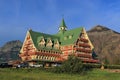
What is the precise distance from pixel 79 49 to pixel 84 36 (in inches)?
251

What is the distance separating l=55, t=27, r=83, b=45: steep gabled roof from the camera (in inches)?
4330

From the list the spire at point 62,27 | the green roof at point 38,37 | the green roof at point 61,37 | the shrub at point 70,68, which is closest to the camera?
the shrub at point 70,68

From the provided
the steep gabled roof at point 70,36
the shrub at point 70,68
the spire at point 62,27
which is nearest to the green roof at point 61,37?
the steep gabled roof at point 70,36

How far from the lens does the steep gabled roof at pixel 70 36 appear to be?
361 ft

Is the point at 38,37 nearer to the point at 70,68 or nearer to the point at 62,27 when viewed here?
the point at 62,27

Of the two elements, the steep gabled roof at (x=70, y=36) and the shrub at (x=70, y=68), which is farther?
the steep gabled roof at (x=70, y=36)

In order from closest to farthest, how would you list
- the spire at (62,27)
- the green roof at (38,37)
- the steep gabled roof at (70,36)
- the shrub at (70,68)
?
the shrub at (70,68) → the green roof at (38,37) → the steep gabled roof at (70,36) → the spire at (62,27)

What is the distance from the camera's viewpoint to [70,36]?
112750 millimetres

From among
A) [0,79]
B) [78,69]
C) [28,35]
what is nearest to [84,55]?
[28,35]

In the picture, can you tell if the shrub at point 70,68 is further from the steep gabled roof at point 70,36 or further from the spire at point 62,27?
the spire at point 62,27

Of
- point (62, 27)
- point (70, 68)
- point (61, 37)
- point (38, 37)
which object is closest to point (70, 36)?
point (61, 37)

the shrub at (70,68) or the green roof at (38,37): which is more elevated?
the green roof at (38,37)

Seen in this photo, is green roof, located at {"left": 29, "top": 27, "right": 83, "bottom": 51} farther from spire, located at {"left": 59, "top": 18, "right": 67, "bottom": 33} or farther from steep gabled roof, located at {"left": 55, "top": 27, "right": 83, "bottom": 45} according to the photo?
spire, located at {"left": 59, "top": 18, "right": 67, "bottom": 33}

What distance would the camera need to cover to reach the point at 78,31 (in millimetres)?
111688
